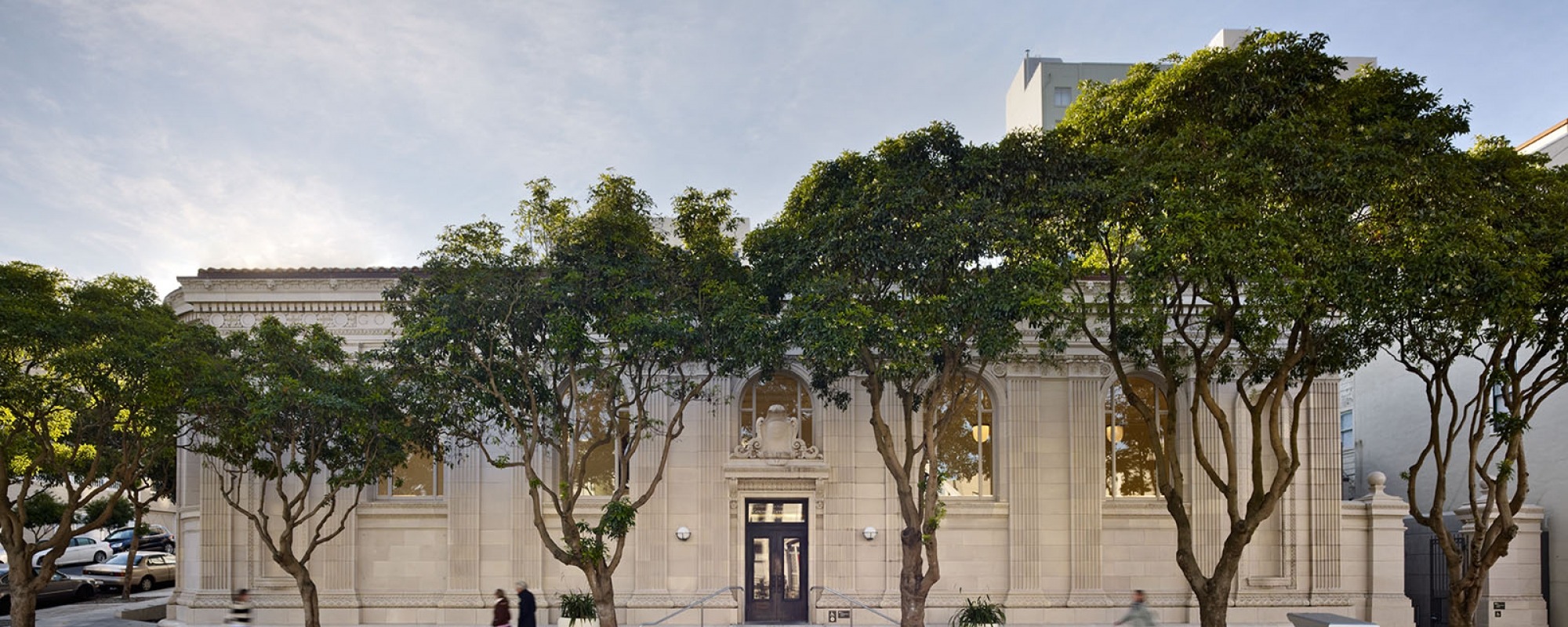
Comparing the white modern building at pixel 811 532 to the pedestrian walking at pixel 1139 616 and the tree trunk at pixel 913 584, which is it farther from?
the pedestrian walking at pixel 1139 616

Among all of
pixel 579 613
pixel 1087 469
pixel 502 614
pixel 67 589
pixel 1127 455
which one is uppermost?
pixel 1127 455

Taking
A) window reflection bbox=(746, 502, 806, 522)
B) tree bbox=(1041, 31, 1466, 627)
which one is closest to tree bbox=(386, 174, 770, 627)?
window reflection bbox=(746, 502, 806, 522)

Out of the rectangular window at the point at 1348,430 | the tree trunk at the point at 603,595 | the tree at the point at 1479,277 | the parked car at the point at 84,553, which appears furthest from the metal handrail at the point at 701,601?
the parked car at the point at 84,553

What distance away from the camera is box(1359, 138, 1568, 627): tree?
1794cm

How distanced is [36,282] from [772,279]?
594 inches

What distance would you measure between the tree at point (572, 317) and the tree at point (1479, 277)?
11.0 m

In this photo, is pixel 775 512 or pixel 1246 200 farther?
pixel 775 512

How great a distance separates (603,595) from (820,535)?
7.08m

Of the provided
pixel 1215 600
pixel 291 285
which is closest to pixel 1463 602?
pixel 1215 600

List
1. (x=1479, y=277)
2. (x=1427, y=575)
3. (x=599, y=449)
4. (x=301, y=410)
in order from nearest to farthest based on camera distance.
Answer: (x=1479, y=277) → (x=301, y=410) → (x=599, y=449) → (x=1427, y=575)

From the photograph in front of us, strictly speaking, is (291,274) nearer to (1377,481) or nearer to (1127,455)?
(1127,455)

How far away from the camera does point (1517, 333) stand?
63.6ft

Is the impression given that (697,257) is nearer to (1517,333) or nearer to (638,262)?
(638,262)

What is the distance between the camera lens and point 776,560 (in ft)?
88.5
